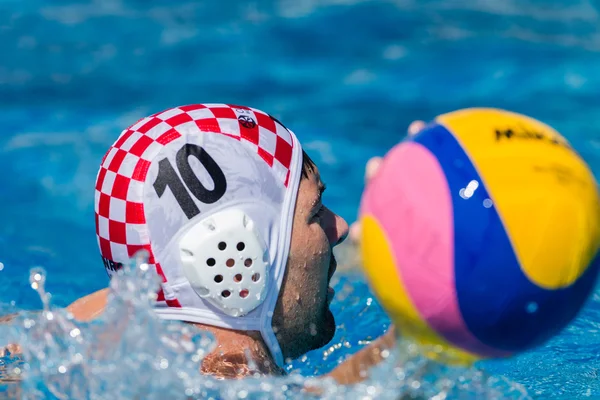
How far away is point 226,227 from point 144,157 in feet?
1.01

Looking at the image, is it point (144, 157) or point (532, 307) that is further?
point (144, 157)

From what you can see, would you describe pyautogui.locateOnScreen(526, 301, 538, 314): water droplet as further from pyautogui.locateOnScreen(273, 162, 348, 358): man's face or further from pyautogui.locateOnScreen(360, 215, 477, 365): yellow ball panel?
pyautogui.locateOnScreen(273, 162, 348, 358): man's face

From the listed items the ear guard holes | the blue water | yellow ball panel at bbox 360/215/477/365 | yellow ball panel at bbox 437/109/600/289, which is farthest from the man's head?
the blue water

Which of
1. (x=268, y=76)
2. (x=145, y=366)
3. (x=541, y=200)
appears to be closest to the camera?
(x=541, y=200)

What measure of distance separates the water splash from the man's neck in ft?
0.31

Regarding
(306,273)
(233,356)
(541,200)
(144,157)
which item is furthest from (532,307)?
(144,157)

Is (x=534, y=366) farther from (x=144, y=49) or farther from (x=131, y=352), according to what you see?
(x=144, y=49)

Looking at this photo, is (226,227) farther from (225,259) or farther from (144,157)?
(144,157)

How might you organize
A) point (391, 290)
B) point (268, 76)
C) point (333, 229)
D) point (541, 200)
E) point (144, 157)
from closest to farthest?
point (541, 200), point (391, 290), point (144, 157), point (333, 229), point (268, 76)

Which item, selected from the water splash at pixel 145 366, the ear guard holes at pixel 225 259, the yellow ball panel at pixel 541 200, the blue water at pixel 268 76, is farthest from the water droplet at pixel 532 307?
the blue water at pixel 268 76

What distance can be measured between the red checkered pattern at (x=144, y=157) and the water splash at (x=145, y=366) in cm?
10

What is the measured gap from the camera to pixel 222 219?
7.63ft

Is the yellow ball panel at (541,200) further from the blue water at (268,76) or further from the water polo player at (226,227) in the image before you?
the blue water at (268,76)

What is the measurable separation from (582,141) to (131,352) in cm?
369
